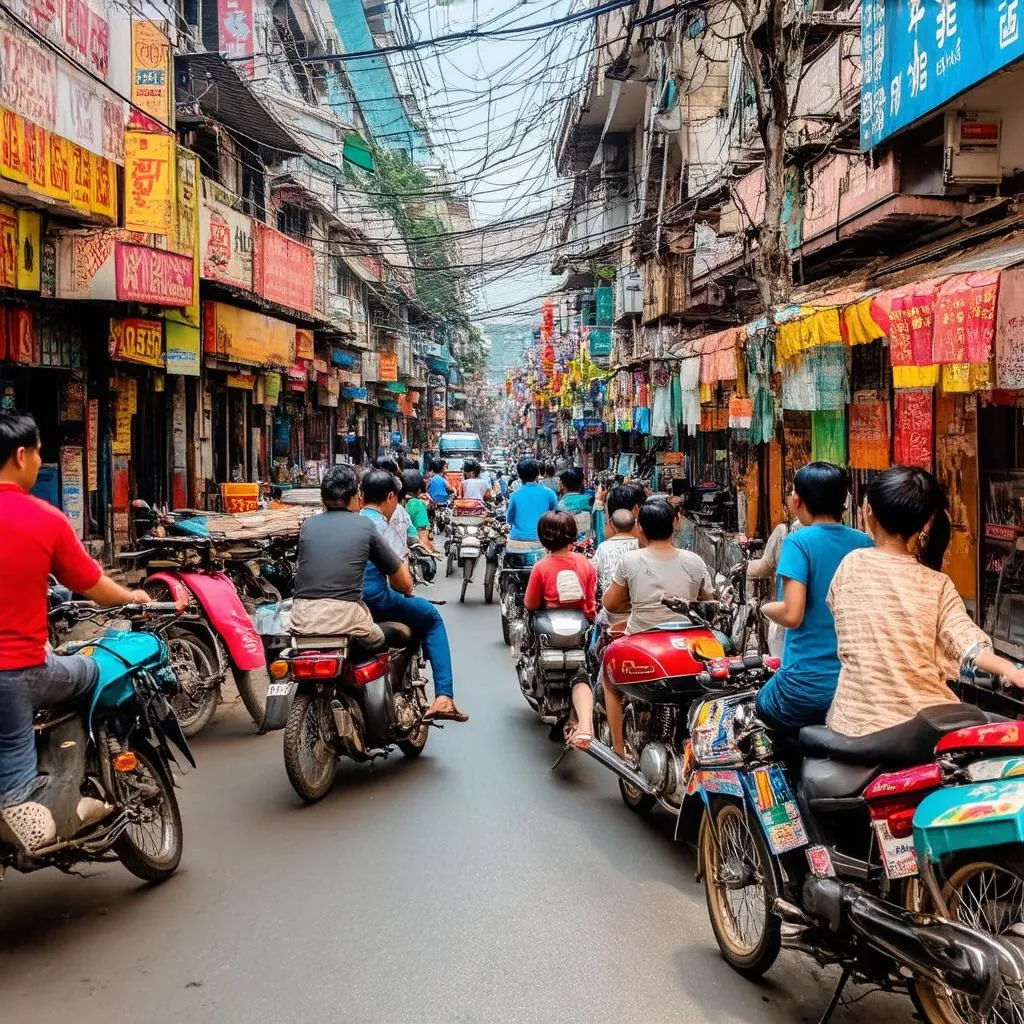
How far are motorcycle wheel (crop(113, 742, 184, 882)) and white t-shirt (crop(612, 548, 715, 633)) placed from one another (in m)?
2.59

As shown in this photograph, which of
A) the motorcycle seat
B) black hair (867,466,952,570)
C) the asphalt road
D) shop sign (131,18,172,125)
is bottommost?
the asphalt road

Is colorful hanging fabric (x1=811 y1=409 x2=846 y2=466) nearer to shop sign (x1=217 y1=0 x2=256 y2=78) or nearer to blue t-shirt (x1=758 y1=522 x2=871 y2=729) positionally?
blue t-shirt (x1=758 y1=522 x2=871 y2=729)

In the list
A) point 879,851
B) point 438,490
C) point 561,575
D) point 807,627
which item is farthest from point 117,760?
point 438,490

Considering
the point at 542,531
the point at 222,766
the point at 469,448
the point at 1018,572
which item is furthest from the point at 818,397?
the point at 469,448

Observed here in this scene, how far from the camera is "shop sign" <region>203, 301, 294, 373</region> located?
1834cm

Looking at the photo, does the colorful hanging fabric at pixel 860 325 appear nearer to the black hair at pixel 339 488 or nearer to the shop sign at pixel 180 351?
the black hair at pixel 339 488

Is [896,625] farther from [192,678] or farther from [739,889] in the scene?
[192,678]

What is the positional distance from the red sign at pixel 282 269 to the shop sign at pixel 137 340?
366cm

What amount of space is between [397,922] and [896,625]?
2323 mm

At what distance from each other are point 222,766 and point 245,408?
19.3 meters

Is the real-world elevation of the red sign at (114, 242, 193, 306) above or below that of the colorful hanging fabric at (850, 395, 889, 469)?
above

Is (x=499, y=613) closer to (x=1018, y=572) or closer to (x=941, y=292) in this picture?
(x=1018, y=572)

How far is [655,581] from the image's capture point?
221 inches

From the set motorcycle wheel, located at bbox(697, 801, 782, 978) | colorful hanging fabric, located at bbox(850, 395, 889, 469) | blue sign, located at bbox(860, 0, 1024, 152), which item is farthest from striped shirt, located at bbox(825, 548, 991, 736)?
colorful hanging fabric, located at bbox(850, 395, 889, 469)
